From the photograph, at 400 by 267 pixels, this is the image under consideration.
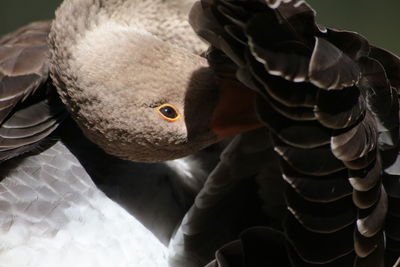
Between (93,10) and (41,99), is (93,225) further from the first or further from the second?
(93,10)

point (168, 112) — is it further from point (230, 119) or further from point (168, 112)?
point (230, 119)

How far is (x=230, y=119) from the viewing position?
150cm

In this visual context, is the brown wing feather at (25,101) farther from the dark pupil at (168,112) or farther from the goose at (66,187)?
the dark pupil at (168,112)

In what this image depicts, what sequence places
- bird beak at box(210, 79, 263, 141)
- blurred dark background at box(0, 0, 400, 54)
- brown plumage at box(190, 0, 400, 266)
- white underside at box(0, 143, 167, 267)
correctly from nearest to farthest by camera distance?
brown plumage at box(190, 0, 400, 266) → bird beak at box(210, 79, 263, 141) → white underside at box(0, 143, 167, 267) → blurred dark background at box(0, 0, 400, 54)

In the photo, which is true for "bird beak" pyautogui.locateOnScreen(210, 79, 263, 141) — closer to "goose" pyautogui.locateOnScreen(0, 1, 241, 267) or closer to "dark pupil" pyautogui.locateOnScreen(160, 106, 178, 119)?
"dark pupil" pyautogui.locateOnScreen(160, 106, 178, 119)

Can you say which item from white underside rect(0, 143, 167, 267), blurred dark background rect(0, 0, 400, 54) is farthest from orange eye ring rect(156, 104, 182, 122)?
blurred dark background rect(0, 0, 400, 54)

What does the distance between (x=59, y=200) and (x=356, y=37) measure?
31.4 inches

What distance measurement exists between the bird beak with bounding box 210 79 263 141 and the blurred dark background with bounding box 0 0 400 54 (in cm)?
230

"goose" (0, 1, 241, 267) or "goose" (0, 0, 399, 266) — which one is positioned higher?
"goose" (0, 0, 399, 266)

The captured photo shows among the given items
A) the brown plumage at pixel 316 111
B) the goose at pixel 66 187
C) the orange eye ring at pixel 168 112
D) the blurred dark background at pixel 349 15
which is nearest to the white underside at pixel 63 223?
the goose at pixel 66 187

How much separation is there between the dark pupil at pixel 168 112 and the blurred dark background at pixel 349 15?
7.61 feet

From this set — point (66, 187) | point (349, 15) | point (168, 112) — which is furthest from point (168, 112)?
point (349, 15)

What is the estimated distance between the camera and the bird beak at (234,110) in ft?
4.83

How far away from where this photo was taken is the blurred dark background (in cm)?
375
